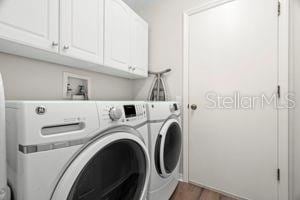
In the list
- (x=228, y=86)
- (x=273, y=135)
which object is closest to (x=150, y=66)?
(x=228, y=86)

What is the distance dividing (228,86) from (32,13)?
162cm

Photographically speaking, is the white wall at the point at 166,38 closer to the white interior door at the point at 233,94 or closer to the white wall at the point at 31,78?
the white interior door at the point at 233,94

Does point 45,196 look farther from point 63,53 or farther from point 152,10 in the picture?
point 152,10

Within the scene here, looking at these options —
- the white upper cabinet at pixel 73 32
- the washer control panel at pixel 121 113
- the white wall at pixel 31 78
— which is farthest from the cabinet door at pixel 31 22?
the washer control panel at pixel 121 113

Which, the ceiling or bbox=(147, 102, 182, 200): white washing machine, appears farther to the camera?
the ceiling

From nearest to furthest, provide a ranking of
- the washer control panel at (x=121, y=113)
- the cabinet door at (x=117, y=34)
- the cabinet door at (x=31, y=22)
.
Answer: the washer control panel at (x=121, y=113) < the cabinet door at (x=31, y=22) < the cabinet door at (x=117, y=34)

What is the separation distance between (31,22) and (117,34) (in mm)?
700

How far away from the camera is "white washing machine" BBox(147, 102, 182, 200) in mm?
1010

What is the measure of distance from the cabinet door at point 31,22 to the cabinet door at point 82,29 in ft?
0.20

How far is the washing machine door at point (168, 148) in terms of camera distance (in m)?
1.06

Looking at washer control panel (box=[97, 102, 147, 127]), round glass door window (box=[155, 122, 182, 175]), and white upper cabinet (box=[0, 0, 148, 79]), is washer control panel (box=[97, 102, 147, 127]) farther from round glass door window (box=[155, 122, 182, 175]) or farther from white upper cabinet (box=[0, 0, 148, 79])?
white upper cabinet (box=[0, 0, 148, 79])

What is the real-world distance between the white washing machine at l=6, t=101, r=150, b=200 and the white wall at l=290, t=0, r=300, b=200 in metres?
1.30

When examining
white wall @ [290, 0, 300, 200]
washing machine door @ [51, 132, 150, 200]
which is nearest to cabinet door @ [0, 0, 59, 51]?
washing machine door @ [51, 132, 150, 200]

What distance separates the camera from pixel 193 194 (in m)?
1.44
